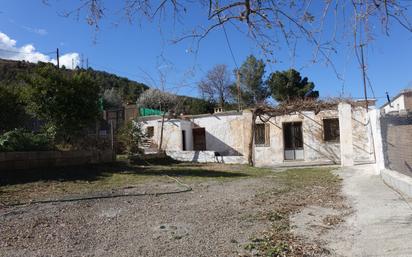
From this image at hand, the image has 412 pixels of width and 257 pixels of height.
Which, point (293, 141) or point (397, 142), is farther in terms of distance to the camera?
point (293, 141)

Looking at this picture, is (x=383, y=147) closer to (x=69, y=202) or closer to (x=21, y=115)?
(x=69, y=202)

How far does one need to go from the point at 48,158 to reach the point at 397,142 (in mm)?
10572

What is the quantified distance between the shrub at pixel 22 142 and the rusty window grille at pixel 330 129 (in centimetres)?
1303

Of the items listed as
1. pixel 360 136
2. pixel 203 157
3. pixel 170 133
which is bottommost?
pixel 203 157

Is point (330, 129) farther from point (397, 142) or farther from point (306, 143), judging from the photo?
point (397, 142)

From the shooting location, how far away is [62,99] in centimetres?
1381

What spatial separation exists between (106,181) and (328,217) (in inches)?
280

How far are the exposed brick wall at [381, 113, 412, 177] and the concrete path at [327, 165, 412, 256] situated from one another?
709mm

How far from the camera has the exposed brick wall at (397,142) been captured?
7965 mm

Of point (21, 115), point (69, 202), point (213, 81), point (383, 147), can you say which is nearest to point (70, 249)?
point (69, 202)

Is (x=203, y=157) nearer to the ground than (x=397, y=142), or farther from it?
nearer to the ground

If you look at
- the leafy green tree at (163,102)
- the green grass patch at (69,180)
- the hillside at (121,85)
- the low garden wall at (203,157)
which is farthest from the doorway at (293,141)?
the hillside at (121,85)

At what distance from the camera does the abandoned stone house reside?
18.3m

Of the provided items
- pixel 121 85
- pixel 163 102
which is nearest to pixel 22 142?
pixel 163 102
